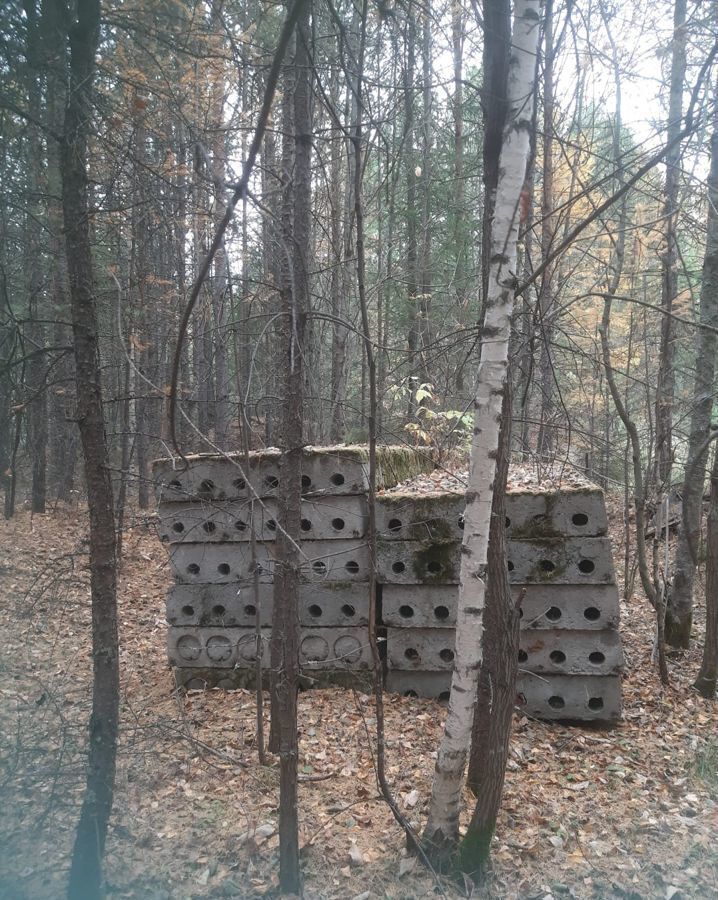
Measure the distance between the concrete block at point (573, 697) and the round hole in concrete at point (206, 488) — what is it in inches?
120

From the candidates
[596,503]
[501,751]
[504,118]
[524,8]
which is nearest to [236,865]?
[501,751]

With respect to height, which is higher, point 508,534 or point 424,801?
point 508,534

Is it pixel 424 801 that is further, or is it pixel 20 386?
pixel 424 801

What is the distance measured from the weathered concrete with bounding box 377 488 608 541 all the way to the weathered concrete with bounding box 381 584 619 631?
0.42 metres

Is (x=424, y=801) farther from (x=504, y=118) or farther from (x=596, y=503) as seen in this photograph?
(x=504, y=118)

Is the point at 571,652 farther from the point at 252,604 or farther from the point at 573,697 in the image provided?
the point at 252,604

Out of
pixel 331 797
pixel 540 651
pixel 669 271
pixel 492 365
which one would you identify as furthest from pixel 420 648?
pixel 669 271

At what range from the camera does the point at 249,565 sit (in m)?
5.56

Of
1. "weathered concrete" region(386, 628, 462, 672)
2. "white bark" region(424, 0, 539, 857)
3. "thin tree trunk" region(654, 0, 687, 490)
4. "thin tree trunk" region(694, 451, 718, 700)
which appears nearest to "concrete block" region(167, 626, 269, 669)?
"weathered concrete" region(386, 628, 462, 672)

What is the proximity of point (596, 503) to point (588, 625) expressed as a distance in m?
0.95

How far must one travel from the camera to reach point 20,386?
3.40 meters

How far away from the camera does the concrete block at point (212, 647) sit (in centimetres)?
557

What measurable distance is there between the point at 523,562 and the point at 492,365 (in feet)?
8.12

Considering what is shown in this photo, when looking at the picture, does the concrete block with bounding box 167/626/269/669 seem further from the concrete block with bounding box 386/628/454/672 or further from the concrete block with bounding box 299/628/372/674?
the concrete block with bounding box 386/628/454/672
